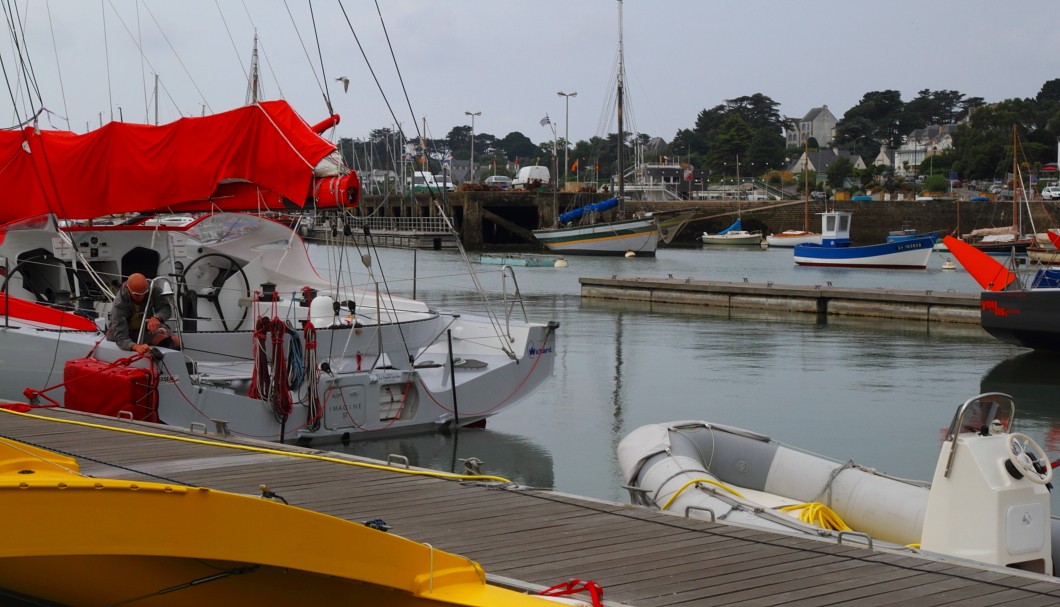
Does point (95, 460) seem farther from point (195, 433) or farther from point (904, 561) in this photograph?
point (904, 561)

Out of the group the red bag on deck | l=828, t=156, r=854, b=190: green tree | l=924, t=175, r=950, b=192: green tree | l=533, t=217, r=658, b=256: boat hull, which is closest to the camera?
the red bag on deck

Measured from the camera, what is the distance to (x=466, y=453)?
43.8 ft

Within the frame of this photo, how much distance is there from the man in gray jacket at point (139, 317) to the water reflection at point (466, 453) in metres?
2.33

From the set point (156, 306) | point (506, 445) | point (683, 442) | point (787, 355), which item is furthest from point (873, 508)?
point (787, 355)

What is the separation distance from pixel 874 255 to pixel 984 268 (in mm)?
32743

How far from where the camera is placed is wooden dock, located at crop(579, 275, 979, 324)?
27.9m

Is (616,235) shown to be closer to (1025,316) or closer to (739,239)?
(739,239)

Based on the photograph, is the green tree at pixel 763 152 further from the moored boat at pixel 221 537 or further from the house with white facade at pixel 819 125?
the moored boat at pixel 221 537

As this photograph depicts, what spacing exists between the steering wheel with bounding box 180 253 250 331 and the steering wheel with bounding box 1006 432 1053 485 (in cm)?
929

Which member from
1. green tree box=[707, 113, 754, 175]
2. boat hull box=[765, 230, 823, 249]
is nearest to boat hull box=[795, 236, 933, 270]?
boat hull box=[765, 230, 823, 249]

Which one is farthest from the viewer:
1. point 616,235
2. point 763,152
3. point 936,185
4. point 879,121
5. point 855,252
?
point 879,121

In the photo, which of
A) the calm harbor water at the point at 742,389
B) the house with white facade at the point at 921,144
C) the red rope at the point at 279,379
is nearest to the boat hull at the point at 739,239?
the calm harbor water at the point at 742,389

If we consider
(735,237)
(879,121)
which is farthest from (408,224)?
(879,121)

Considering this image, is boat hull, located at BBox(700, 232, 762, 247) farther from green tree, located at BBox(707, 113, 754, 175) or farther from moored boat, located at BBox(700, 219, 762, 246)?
green tree, located at BBox(707, 113, 754, 175)
